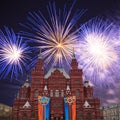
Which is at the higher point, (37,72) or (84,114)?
(37,72)

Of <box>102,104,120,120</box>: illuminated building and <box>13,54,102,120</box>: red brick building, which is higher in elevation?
<box>13,54,102,120</box>: red brick building

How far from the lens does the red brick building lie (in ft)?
139

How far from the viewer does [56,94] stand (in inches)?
1779

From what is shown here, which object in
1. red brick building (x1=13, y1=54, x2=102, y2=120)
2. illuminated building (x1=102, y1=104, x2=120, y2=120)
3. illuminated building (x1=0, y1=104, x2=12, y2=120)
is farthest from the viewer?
illuminated building (x1=102, y1=104, x2=120, y2=120)

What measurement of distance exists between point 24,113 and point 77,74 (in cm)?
1731

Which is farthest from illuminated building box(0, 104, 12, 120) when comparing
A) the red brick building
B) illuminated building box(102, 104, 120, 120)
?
illuminated building box(102, 104, 120, 120)

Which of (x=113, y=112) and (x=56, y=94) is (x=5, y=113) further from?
(x=113, y=112)

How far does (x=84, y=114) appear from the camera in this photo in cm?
4206

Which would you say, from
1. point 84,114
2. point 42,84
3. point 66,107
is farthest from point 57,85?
point 84,114

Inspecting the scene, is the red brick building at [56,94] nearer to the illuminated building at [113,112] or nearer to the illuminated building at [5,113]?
the illuminated building at [5,113]

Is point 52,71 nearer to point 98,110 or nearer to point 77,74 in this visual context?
point 77,74

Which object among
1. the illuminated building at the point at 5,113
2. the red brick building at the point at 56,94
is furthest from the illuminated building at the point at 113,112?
the illuminated building at the point at 5,113

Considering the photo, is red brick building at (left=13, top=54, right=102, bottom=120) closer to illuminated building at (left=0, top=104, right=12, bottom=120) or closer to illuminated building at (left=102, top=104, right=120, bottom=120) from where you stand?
illuminated building at (left=0, top=104, right=12, bottom=120)

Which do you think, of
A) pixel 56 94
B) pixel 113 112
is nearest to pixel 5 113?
pixel 56 94
